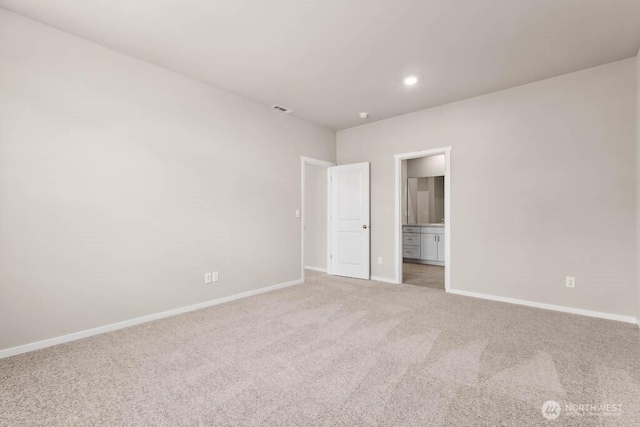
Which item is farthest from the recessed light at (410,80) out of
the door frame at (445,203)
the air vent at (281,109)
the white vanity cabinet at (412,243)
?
the white vanity cabinet at (412,243)

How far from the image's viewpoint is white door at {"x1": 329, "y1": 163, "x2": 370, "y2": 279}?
5.09m

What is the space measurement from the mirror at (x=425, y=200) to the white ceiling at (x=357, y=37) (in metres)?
3.51

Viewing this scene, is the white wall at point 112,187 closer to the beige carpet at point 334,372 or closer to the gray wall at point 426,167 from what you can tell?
the beige carpet at point 334,372

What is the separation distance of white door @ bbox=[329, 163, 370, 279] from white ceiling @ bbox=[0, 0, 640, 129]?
1790 mm

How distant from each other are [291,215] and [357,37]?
9.03 feet

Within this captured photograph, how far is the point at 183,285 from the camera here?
3.41 metres

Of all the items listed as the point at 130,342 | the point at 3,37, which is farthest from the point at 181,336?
the point at 3,37

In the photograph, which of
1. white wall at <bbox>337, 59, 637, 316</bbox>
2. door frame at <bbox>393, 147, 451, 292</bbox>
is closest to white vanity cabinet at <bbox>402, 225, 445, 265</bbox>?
door frame at <bbox>393, 147, 451, 292</bbox>

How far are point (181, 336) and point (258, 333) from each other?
0.70 meters

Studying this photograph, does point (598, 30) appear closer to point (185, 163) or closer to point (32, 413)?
point (185, 163)

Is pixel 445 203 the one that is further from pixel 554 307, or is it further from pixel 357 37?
pixel 357 37

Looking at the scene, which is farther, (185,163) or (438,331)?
(185,163)

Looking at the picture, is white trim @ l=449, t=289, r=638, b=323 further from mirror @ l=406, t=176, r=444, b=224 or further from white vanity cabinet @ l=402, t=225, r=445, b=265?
mirror @ l=406, t=176, r=444, b=224

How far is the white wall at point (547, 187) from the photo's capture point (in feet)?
10.1
